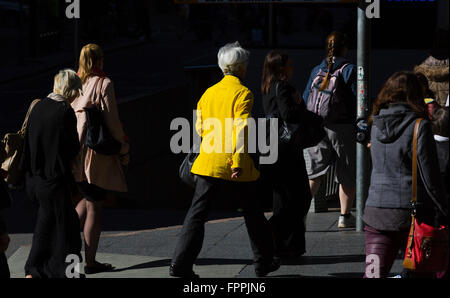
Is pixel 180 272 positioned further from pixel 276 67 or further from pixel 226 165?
pixel 276 67

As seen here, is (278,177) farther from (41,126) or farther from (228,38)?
(228,38)

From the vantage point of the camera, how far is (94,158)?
7.13 m

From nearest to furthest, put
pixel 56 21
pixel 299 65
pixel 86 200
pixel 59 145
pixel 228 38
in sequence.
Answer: pixel 59 145, pixel 86 200, pixel 299 65, pixel 56 21, pixel 228 38

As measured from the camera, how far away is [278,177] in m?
7.44

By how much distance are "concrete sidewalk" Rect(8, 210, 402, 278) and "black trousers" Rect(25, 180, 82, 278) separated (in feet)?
2.30

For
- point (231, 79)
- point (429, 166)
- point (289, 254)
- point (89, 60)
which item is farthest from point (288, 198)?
point (429, 166)

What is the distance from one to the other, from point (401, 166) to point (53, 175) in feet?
7.75

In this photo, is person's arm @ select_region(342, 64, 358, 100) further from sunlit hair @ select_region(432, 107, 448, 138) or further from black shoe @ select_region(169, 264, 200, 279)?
black shoe @ select_region(169, 264, 200, 279)

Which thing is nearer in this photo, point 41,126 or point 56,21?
point 41,126

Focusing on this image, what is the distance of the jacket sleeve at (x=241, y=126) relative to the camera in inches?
259

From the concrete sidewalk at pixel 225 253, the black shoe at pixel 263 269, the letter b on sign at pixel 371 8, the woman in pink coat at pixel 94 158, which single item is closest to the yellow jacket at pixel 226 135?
the black shoe at pixel 263 269

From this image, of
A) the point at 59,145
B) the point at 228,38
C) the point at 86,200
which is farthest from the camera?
the point at 228,38
